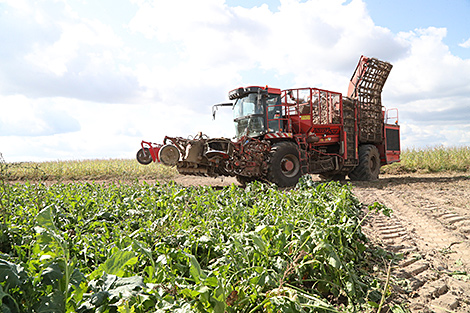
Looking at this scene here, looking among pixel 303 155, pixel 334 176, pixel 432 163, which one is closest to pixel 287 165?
pixel 303 155

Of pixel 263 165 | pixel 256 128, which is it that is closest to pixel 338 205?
pixel 263 165

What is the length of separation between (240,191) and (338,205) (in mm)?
1986

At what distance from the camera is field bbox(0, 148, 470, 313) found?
5.87 ft

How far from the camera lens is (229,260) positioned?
2502mm

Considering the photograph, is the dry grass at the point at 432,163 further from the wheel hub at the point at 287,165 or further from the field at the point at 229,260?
the field at the point at 229,260

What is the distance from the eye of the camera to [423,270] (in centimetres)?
350

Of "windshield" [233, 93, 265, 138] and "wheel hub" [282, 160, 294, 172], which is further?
"windshield" [233, 93, 265, 138]

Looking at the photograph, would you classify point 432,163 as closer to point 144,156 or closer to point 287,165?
point 287,165

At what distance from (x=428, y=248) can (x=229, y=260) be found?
3029mm

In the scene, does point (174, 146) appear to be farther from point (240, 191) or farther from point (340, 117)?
point (340, 117)

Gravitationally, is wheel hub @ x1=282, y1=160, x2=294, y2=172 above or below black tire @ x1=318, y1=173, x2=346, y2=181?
above

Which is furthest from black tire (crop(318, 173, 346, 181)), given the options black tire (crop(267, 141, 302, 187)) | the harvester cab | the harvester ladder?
the harvester cab

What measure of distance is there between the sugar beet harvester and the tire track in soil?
2987 millimetres

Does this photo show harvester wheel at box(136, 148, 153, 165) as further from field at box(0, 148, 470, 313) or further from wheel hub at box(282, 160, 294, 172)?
field at box(0, 148, 470, 313)
